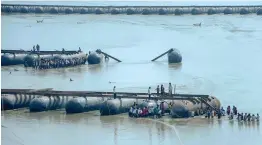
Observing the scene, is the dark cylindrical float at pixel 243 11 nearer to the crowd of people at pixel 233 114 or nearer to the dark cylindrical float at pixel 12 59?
the dark cylindrical float at pixel 12 59

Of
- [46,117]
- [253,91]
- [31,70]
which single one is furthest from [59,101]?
[31,70]

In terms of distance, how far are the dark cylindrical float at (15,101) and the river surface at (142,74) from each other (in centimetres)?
34

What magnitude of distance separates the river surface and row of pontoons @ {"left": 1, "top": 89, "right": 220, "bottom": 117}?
1.12ft

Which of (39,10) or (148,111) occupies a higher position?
(39,10)

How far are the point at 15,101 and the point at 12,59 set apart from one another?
685 inches

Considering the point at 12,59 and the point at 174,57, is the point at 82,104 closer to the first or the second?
the point at 12,59

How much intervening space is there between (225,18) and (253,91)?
59.6 metres

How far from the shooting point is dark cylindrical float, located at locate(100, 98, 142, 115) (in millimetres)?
28531

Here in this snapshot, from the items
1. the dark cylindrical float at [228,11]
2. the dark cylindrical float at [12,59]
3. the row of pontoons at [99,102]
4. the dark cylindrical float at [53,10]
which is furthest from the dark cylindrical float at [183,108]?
the dark cylindrical float at [53,10]

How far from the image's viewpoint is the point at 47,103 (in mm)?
29609

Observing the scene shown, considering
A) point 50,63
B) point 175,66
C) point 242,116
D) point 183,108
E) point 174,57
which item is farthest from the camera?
point 174,57

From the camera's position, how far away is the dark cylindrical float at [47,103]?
29.4 meters

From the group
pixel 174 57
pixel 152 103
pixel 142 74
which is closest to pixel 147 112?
pixel 152 103

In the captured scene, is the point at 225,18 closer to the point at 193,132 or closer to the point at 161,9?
the point at 161,9
